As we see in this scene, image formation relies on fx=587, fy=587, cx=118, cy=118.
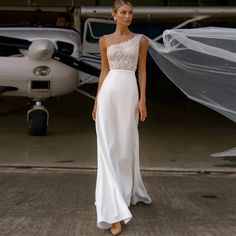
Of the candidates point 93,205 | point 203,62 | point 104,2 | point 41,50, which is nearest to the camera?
point 93,205

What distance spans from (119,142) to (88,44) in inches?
292

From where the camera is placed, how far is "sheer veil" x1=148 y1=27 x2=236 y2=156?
644 centimetres

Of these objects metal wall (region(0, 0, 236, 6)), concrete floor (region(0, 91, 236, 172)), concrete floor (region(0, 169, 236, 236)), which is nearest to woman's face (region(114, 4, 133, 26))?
concrete floor (region(0, 169, 236, 236))

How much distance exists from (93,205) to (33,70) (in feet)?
15.4

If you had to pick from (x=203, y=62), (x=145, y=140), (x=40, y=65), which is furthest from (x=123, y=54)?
(x=145, y=140)

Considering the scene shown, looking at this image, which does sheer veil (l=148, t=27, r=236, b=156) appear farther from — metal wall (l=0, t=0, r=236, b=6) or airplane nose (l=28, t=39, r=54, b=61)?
metal wall (l=0, t=0, r=236, b=6)

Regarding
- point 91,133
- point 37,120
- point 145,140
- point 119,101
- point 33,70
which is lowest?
point 91,133

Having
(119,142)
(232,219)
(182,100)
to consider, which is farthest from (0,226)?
(182,100)

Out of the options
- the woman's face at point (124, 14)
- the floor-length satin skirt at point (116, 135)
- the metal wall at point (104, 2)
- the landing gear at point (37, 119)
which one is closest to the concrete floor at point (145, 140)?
the landing gear at point (37, 119)

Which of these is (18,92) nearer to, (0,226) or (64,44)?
(64,44)

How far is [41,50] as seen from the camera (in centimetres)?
909

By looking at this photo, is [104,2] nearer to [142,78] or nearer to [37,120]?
[37,120]

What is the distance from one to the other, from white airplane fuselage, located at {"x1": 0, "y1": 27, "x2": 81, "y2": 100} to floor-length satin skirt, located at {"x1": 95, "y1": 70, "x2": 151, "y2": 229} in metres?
4.97

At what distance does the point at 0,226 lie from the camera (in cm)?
444
